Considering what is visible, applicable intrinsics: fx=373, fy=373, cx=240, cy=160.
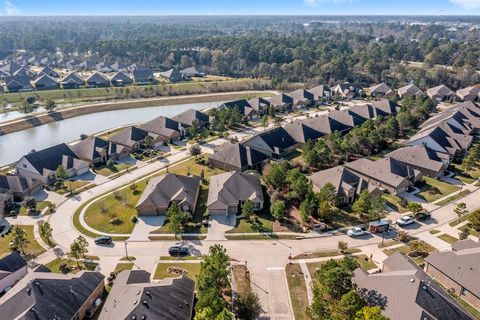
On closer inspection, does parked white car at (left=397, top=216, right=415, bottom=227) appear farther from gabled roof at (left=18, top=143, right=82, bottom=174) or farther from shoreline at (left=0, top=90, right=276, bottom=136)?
shoreline at (left=0, top=90, right=276, bottom=136)

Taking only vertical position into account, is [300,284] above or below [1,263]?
below

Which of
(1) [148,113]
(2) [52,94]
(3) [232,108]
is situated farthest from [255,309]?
(2) [52,94]

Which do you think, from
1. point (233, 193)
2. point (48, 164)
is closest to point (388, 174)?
point (233, 193)

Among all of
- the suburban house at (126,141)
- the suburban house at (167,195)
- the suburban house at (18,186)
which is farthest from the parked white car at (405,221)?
the suburban house at (18,186)

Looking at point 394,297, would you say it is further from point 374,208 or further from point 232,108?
point 232,108

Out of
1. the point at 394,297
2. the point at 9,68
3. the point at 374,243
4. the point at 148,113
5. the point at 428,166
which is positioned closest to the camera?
the point at 394,297

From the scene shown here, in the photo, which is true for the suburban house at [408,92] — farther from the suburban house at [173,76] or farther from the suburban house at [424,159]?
the suburban house at [173,76]

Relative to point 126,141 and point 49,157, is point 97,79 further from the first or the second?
point 49,157
